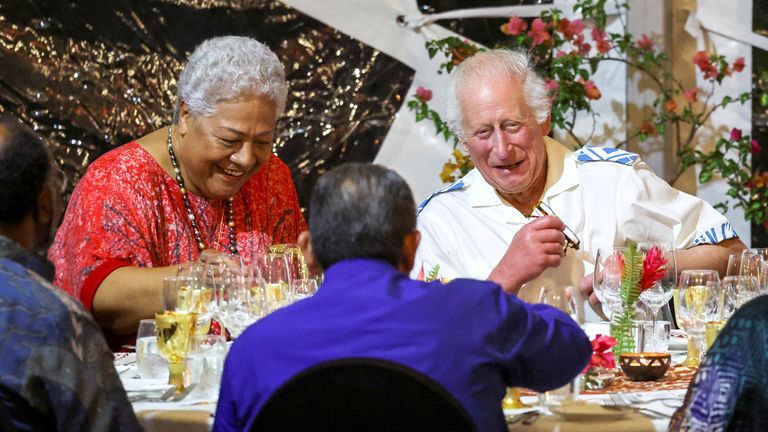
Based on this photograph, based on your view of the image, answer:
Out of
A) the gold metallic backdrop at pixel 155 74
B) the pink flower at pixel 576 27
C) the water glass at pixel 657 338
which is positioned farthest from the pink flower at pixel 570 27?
the water glass at pixel 657 338

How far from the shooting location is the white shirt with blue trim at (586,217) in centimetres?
383

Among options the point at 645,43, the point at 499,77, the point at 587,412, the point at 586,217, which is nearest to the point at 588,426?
the point at 587,412

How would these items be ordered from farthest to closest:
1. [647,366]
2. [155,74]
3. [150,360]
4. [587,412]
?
[155,74]
[150,360]
[647,366]
[587,412]

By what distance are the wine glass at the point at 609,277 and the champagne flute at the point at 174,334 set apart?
3.54 ft

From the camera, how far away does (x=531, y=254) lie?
3254mm

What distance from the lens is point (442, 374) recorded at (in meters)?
1.86

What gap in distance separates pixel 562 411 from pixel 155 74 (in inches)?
127

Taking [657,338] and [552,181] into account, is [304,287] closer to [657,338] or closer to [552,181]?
[657,338]

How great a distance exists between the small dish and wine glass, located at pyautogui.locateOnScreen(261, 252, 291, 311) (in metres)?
0.93

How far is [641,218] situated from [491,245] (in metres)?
0.52

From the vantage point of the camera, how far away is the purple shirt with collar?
1852 millimetres

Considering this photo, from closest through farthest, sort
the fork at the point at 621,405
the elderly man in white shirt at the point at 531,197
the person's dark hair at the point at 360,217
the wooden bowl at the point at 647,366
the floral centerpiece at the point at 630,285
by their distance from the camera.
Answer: the person's dark hair at the point at 360,217 → the fork at the point at 621,405 → the wooden bowl at the point at 647,366 → the floral centerpiece at the point at 630,285 → the elderly man in white shirt at the point at 531,197

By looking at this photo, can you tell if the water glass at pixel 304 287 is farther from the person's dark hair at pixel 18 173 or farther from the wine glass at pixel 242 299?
the person's dark hair at pixel 18 173

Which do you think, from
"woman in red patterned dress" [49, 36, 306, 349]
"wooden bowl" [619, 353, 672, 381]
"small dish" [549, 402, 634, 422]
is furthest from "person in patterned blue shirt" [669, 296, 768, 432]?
"woman in red patterned dress" [49, 36, 306, 349]
